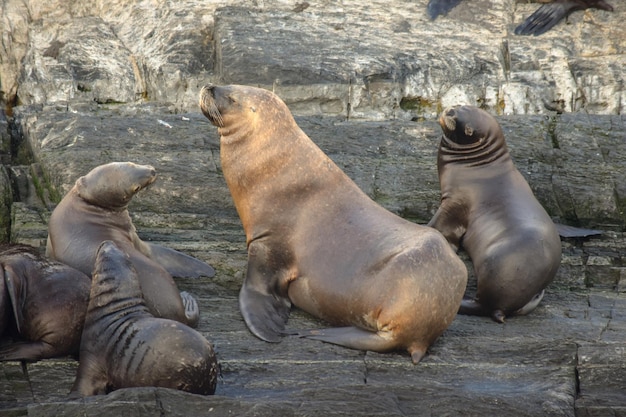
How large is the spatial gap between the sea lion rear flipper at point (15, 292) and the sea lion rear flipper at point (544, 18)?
774cm

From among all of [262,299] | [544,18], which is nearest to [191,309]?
[262,299]

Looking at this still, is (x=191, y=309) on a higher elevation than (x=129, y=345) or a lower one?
lower

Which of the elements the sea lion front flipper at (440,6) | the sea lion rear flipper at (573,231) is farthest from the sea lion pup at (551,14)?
the sea lion rear flipper at (573,231)

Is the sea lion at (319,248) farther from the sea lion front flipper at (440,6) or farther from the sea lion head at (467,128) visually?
the sea lion front flipper at (440,6)

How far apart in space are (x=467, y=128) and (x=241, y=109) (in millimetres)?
2108

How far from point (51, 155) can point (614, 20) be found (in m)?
6.78

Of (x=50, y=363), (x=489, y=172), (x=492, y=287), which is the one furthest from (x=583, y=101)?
(x=50, y=363)

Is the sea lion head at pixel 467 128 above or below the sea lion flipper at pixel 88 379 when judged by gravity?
above

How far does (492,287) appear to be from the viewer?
8.25 m

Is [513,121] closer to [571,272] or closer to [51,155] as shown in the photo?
[571,272]

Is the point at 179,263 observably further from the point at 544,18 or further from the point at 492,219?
the point at 544,18

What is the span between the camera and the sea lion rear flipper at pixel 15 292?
676 centimetres

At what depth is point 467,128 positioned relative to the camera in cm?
953

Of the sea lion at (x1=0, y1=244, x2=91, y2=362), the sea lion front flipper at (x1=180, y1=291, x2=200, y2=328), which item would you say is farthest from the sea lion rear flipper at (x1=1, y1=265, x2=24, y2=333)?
the sea lion front flipper at (x1=180, y1=291, x2=200, y2=328)
